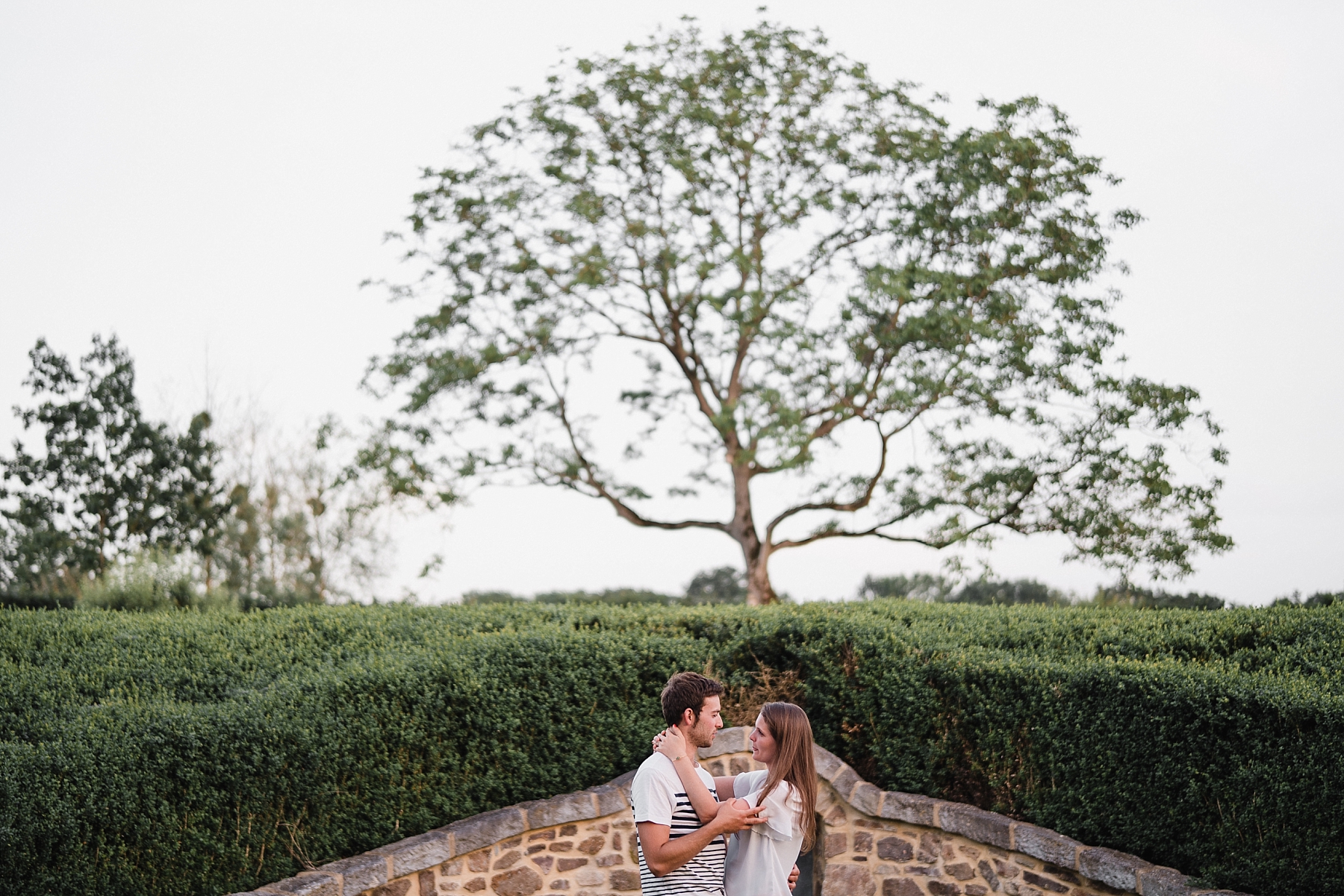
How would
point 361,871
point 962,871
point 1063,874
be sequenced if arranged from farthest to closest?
point 962,871 → point 1063,874 → point 361,871

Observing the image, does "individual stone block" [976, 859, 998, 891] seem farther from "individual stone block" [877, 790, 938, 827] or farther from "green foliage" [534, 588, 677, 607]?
"green foliage" [534, 588, 677, 607]

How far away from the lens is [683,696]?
4527mm

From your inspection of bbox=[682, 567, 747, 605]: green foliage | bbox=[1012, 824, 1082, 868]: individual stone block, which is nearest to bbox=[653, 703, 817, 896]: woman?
bbox=[1012, 824, 1082, 868]: individual stone block

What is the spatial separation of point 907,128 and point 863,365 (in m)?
4.33

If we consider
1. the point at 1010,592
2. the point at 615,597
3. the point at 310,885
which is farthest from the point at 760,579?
the point at 310,885

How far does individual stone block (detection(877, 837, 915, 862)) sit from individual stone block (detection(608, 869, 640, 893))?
6.74 feet

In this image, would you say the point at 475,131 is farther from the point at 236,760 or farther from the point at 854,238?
the point at 236,760

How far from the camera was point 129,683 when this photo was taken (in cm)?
941

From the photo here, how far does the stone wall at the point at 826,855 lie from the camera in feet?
26.8

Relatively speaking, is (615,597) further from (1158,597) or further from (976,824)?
(976,824)

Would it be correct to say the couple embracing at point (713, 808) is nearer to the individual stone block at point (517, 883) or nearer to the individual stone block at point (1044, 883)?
the individual stone block at point (517, 883)

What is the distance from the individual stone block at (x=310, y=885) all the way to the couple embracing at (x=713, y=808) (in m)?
4.09

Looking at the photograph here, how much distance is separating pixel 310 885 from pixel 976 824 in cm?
512

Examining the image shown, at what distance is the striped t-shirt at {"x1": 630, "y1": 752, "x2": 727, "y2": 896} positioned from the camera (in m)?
4.28
